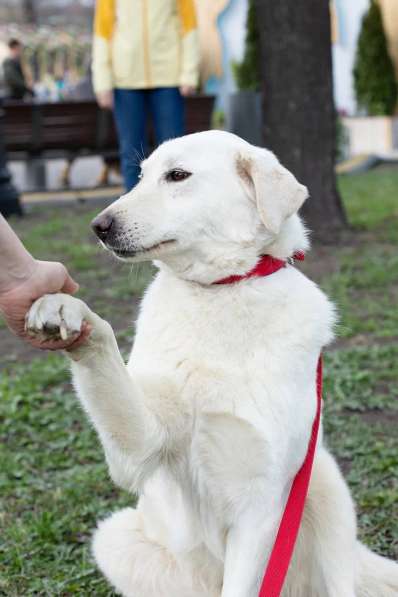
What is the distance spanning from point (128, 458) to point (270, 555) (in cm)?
52

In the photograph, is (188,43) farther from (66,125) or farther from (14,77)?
(14,77)

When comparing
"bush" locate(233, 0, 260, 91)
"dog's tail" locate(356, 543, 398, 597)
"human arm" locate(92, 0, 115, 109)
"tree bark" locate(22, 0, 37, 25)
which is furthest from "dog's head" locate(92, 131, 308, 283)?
"tree bark" locate(22, 0, 37, 25)

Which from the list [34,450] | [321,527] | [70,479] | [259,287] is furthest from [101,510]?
[259,287]

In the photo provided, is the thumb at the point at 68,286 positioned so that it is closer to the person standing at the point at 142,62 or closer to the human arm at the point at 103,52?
the person standing at the point at 142,62

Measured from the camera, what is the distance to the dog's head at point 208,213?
262cm

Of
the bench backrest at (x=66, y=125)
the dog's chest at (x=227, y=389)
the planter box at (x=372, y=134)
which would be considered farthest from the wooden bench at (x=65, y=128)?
the dog's chest at (x=227, y=389)

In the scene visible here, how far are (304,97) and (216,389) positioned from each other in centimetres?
604

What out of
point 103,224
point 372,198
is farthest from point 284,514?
point 372,198

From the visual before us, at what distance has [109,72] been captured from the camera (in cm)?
699

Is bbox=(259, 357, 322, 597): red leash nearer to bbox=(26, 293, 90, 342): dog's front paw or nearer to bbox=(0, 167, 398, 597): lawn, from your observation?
bbox=(0, 167, 398, 597): lawn

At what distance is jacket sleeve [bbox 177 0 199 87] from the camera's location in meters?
7.00

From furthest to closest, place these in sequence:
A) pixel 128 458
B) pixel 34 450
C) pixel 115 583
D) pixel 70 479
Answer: pixel 34 450 → pixel 70 479 → pixel 115 583 → pixel 128 458

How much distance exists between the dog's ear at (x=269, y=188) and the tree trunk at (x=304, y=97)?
5.50 metres

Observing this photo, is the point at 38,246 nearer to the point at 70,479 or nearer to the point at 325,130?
the point at 325,130
